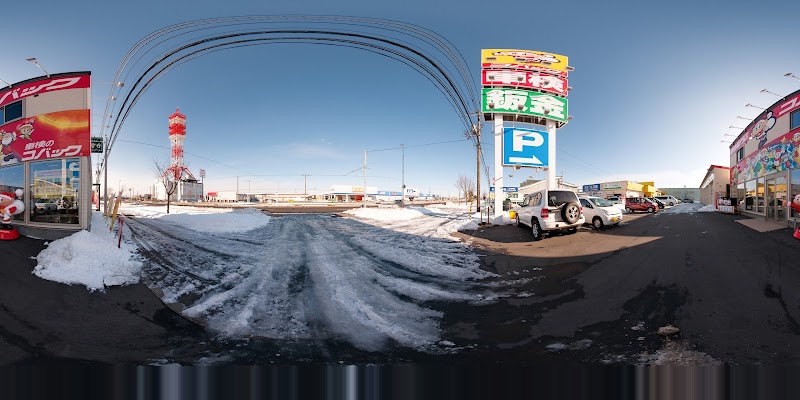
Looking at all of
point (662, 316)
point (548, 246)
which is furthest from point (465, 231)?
point (662, 316)

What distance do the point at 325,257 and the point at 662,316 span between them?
650 cm

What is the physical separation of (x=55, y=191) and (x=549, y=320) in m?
12.4

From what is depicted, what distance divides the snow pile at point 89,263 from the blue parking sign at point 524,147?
49.0ft

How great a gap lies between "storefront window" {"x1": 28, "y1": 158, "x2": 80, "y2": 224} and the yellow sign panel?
16.0 metres

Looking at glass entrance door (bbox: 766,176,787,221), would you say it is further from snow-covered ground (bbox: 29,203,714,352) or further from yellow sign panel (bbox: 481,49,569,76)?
snow-covered ground (bbox: 29,203,714,352)

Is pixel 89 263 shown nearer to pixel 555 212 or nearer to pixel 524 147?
pixel 555 212

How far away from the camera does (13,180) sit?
30.4 ft

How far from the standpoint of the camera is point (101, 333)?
3.86 m

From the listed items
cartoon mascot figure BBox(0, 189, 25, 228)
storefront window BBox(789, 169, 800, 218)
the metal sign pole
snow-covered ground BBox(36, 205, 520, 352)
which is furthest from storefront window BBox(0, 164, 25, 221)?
storefront window BBox(789, 169, 800, 218)

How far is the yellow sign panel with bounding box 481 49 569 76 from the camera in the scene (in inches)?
624

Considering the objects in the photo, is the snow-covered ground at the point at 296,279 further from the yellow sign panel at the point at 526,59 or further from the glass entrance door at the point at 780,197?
the glass entrance door at the point at 780,197

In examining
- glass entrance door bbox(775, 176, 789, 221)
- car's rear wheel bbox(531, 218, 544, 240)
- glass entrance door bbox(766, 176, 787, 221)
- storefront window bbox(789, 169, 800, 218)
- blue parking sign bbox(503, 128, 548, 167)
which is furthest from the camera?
blue parking sign bbox(503, 128, 548, 167)

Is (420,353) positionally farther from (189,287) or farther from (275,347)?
(189,287)

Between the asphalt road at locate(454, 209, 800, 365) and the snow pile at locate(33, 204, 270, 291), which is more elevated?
the snow pile at locate(33, 204, 270, 291)
